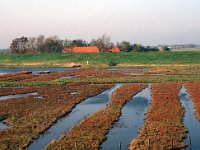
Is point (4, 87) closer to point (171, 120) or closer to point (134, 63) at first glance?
point (171, 120)

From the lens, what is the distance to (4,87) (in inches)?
2098

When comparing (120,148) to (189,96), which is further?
(189,96)

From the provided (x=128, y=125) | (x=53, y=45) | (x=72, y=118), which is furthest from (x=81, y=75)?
(x=53, y=45)

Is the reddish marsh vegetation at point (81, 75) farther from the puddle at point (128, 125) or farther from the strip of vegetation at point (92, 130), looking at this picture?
the strip of vegetation at point (92, 130)

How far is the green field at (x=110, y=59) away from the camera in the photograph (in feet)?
340

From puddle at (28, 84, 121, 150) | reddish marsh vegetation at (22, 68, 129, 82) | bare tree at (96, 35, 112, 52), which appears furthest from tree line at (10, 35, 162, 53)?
puddle at (28, 84, 121, 150)

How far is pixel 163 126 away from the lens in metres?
26.9

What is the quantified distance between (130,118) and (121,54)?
86.7 m

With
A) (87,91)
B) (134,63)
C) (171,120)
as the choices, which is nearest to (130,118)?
(171,120)

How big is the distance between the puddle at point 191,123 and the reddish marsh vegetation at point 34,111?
1054 cm

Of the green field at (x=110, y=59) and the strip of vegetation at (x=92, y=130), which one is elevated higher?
the green field at (x=110, y=59)

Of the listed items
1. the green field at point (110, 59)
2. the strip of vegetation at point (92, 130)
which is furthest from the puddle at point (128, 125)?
the green field at point (110, 59)

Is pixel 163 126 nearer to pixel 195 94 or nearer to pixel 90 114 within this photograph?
pixel 90 114

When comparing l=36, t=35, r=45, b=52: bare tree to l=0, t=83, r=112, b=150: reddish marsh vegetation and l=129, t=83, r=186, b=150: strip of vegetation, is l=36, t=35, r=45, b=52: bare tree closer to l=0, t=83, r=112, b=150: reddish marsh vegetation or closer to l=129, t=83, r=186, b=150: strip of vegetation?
l=0, t=83, r=112, b=150: reddish marsh vegetation
